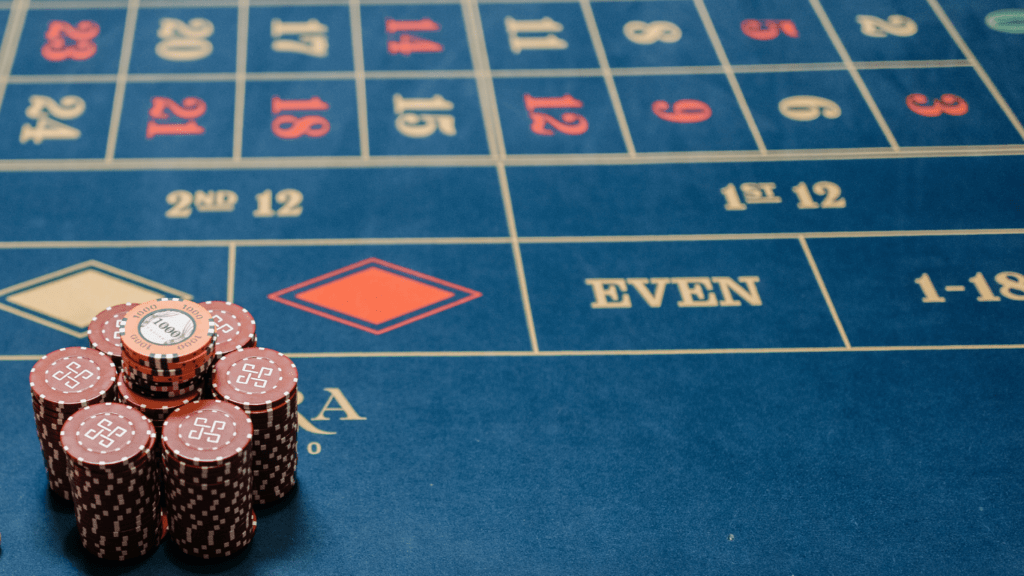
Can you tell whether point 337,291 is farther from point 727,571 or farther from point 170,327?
point 727,571

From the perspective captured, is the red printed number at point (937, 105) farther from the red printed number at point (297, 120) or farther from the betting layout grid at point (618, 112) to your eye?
the red printed number at point (297, 120)

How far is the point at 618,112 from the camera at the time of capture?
279 inches

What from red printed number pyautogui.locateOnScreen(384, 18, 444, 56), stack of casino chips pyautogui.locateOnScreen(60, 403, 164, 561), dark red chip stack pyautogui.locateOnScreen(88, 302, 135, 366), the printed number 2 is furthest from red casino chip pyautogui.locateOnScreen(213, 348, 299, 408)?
the printed number 2

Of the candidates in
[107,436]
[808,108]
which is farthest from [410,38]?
[107,436]

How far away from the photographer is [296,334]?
17.7 feet

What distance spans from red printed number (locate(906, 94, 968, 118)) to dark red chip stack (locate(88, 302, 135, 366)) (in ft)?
18.3

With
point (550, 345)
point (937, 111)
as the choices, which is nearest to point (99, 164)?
point (550, 345)

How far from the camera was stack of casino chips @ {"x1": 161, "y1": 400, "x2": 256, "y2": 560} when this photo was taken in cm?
395

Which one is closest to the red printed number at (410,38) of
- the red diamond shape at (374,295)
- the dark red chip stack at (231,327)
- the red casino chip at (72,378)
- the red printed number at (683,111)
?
the red printed number at (683,111)

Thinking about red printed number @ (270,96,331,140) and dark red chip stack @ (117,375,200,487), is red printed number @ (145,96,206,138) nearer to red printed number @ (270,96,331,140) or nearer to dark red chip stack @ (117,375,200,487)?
red printed number @ (270,96,331,140)

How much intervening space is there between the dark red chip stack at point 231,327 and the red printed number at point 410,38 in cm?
337

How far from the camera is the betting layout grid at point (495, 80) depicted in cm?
674

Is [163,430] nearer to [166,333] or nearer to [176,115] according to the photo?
[166,333]

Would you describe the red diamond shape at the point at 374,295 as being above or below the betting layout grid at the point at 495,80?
below
